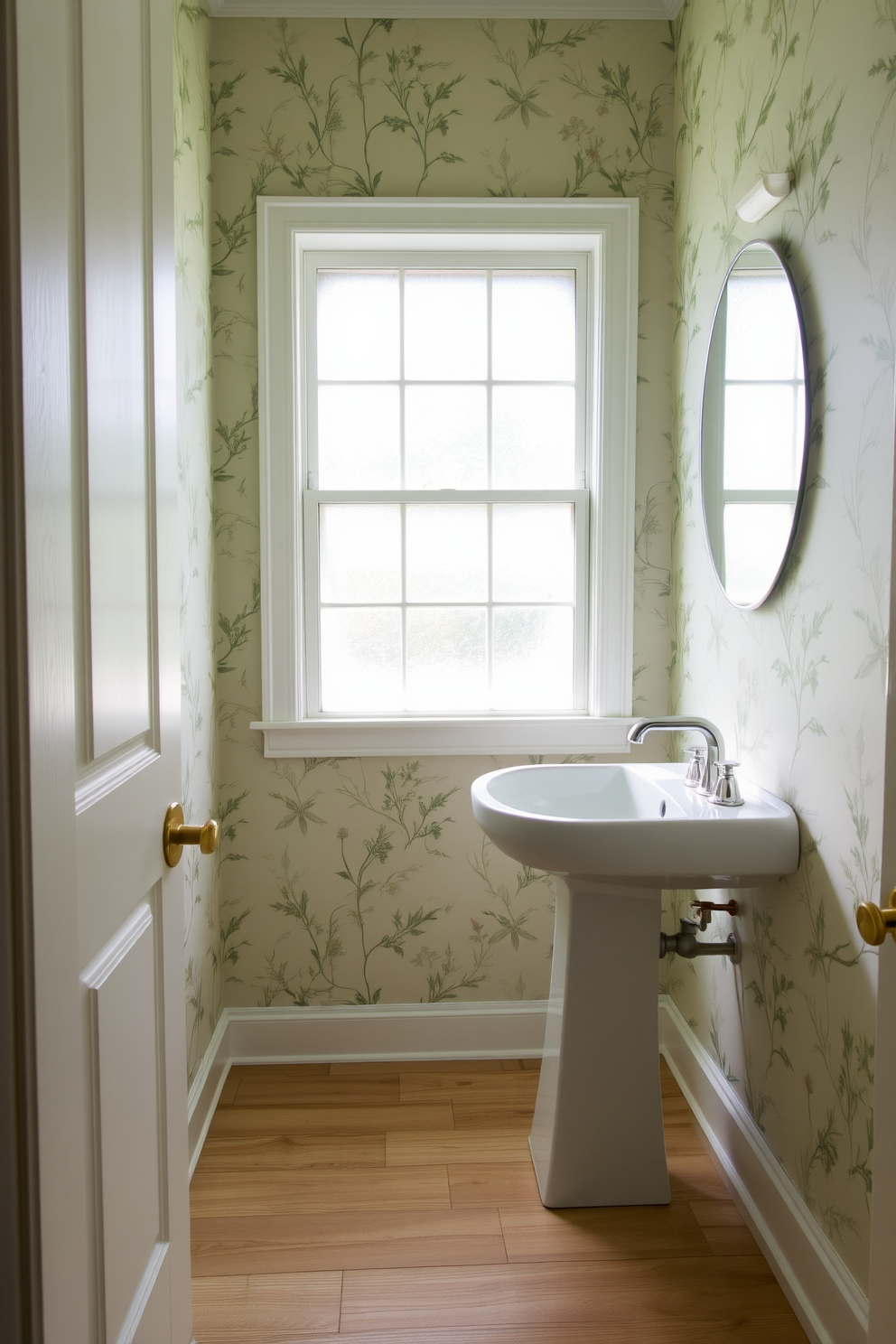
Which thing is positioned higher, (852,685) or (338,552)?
(338,552)

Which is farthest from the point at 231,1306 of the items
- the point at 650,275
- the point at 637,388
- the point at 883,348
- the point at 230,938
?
the point at 650,275

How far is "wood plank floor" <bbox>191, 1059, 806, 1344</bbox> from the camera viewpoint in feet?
5.22

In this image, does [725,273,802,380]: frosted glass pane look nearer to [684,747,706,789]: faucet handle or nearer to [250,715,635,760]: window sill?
[684,747,706,789]: faucet handle

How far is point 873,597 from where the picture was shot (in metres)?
1.37

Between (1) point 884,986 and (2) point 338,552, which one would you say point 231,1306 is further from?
(2) point 338,552

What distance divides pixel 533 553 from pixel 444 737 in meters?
0.57

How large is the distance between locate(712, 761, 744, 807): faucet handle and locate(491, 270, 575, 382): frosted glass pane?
4.16 ft

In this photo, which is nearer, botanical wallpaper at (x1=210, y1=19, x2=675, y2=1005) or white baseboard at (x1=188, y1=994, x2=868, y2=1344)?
white baseboard at (x1=188, y1=994, x2=868, y2=1344)

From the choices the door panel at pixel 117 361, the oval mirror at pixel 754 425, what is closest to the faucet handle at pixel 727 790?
the oval mirror at pixel 754 425

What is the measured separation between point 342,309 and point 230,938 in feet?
5.65

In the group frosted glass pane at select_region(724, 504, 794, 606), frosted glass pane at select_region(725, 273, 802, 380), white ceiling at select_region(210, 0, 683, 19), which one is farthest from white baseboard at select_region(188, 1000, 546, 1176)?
white ceiling at select_region(210, 0, 683, 19)

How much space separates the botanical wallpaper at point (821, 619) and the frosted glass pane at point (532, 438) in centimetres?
56

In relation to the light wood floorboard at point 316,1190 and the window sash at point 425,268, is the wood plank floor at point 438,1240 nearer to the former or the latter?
the light wood floorboard at point 316,1190

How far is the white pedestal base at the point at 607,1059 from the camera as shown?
1839 mm
